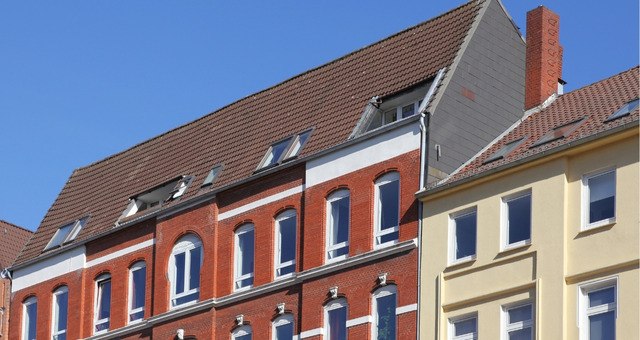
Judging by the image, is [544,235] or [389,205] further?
[389,205]

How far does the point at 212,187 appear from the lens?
59.7 m


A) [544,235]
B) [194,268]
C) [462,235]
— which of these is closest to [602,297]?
[544,235]

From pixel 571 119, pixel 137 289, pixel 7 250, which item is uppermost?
pixel 7 250

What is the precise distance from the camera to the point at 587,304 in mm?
47469

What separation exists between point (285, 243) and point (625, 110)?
11850mm

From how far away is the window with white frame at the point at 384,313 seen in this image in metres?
52.2

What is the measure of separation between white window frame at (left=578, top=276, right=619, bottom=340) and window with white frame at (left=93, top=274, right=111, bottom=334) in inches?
795

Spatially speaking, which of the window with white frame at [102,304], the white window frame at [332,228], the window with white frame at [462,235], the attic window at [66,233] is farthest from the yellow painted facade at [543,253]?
the attic window at [66,233]

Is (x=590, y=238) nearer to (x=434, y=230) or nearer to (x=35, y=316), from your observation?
(x=434, y=230)

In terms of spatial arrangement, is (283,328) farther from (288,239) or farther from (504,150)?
(504,150)

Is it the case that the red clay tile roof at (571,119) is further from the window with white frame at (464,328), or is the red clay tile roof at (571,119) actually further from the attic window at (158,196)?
the attic window at (158,196)

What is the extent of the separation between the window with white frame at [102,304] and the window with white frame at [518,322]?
17.8 meters

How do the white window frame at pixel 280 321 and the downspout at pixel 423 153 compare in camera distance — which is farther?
the white window frame at pixel 280 321

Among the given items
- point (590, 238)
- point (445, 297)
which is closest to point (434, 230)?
point (445, 297)
